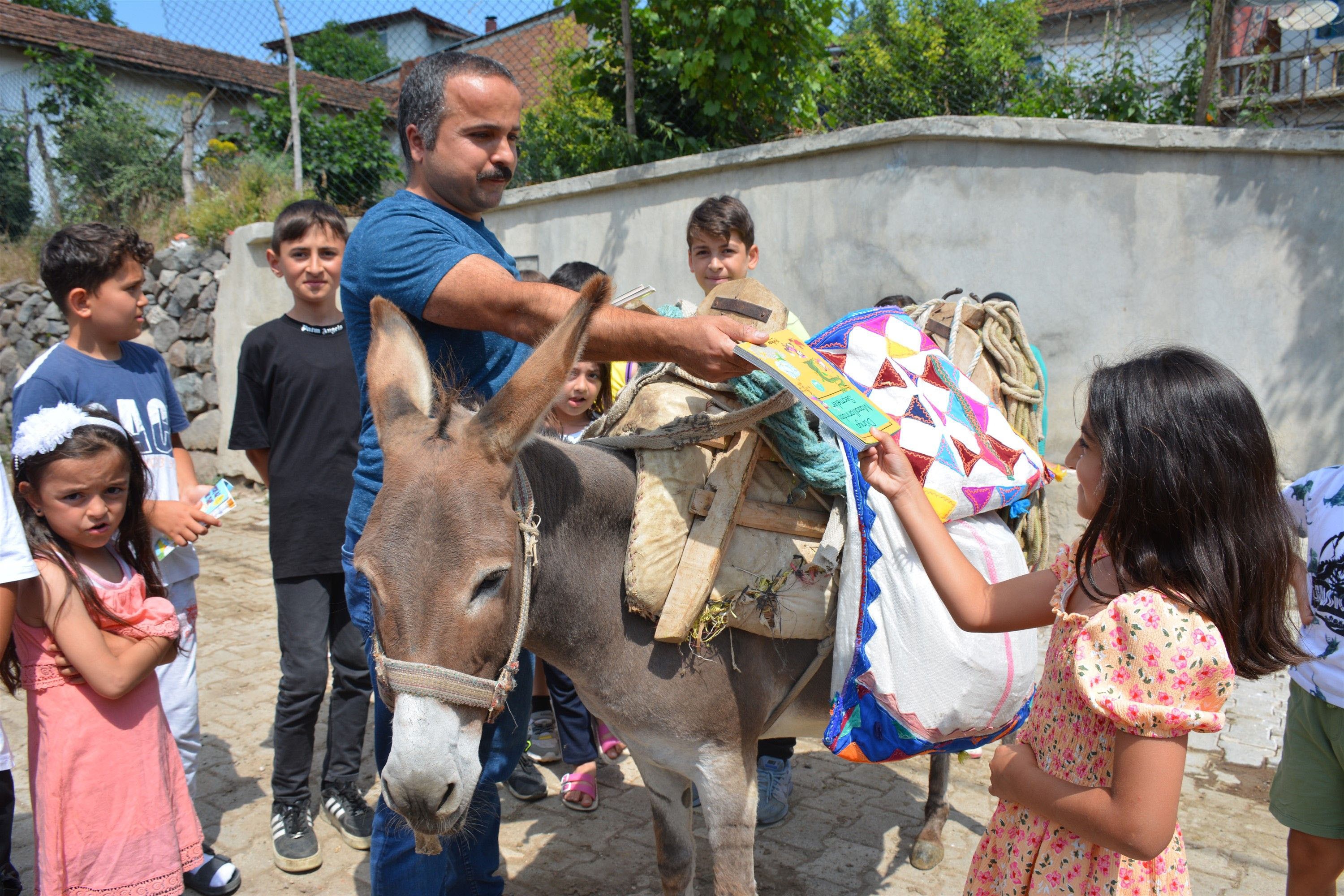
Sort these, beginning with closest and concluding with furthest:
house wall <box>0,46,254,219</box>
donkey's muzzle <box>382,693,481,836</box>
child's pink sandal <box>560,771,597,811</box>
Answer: donkey's muzzle <box>382,693,481,836</box> < child's pink sandal <box>560,771,597,811</box> < house wall <box>0,46,254,219</box>

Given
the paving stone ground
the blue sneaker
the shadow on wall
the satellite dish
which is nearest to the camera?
the paving stone ground

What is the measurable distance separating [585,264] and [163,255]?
28.6 feet

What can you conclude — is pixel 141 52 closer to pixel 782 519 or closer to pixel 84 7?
pixel 84 7

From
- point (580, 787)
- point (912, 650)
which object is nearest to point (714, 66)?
point (580, 787)

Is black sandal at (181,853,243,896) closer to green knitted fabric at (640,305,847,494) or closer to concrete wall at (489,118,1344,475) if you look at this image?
green knitted fabric at (640,305,847,494)

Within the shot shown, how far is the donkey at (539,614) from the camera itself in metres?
1.70

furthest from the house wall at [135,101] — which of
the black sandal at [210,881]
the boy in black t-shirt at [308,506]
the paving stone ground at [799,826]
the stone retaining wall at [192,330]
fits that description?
the black sandal at [210,881]

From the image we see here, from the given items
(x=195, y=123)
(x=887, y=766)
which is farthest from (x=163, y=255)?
(x=887, y=766)

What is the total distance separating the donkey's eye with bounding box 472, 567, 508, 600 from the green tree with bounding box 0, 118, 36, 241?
16430 millimetres

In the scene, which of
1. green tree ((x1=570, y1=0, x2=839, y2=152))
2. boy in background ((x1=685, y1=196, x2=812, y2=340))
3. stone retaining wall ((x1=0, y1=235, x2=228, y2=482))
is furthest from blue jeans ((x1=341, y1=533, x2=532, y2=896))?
stone retaining wall ((x1=0, y1=235, x2=228, y2=482))

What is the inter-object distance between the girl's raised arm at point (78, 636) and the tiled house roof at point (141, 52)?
1600 centimetres

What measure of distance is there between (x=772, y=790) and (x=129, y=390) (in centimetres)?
312

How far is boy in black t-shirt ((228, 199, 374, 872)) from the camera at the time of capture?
137 inches

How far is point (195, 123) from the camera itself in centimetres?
1152
